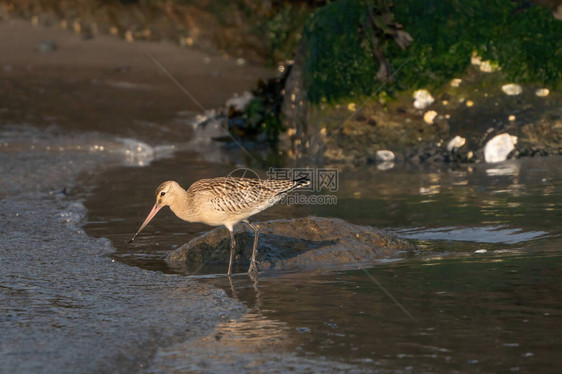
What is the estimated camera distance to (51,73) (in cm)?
1883

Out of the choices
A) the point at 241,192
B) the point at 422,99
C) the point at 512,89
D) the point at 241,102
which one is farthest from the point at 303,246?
the point at 241,102

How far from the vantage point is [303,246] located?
833 centimetres

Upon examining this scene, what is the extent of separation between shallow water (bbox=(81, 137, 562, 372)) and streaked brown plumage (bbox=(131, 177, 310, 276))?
0.46 meters

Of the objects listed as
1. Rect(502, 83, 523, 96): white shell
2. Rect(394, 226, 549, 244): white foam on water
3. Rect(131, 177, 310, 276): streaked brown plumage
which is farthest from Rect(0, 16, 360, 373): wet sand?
Rect(502, 83, 523, 96): white shell

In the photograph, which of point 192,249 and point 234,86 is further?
point 234,86

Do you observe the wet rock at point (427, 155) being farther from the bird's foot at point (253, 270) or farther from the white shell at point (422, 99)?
the bird's foot at point (253, 270)

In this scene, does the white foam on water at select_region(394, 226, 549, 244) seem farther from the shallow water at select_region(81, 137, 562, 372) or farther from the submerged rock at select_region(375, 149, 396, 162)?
the submerged rock at select_region(375, 149, 396, 162)

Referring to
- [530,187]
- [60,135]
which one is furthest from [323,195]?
[60,135]

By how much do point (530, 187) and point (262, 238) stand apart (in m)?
3.73

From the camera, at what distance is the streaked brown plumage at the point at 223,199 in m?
8.52

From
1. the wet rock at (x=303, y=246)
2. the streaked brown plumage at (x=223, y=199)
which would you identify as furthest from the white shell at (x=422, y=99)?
the wet rock at (x=303, y=246)

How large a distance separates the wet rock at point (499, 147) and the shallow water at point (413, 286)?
1242 mm

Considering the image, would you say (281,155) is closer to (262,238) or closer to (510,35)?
(510,35)

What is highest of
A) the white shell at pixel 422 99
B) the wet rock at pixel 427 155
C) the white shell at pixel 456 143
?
the white shell at pixel 422 99
